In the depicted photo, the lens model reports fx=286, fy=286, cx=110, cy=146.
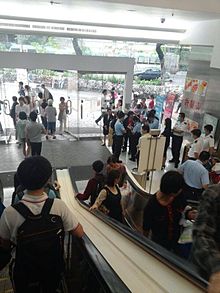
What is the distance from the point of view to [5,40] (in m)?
9.58

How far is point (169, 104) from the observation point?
1120 cm

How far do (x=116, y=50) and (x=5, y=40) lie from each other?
3972 millimetres

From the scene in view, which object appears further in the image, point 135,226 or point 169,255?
point 135,226

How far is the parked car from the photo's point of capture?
13.8 meters

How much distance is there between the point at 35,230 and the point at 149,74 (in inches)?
523

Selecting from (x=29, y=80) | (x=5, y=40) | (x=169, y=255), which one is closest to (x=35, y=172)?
(x=169, y=255)

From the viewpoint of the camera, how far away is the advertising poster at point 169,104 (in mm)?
11055

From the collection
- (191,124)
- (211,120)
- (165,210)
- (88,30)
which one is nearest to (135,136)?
(191,124)

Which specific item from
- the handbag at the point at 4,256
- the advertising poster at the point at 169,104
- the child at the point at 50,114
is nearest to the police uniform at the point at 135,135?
the advertising poster at the point at 169,104

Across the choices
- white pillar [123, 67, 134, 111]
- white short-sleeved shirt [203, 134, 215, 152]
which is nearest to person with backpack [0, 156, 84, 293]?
white short-sleeved shirt [203, 134, 215, 152]

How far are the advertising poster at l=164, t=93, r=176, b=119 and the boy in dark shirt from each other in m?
8.58

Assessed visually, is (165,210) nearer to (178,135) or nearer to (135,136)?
(178,135)

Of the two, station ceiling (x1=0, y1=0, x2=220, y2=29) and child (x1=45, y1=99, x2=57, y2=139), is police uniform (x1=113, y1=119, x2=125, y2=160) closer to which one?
child (x1=45, y1=99, x2=57, y2=139)

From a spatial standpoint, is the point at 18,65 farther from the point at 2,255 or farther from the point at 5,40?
the point at 2,255
